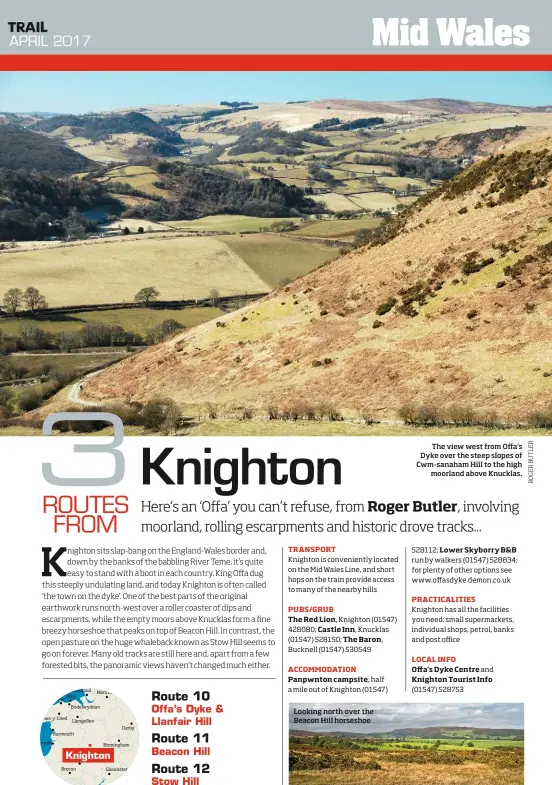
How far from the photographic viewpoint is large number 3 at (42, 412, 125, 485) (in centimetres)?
1207

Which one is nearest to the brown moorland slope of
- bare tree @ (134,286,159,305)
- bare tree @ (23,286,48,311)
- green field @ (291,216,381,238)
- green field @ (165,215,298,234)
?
bare tree @ (134,286,159,305)

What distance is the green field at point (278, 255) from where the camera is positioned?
95.2m

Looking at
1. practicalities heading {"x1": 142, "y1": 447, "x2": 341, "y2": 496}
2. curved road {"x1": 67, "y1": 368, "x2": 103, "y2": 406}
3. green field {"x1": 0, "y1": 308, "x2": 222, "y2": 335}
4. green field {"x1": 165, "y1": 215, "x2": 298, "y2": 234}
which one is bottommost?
practicalities heading {"x1": 142, "y1": 447, "x2": 341, "y2": 496}

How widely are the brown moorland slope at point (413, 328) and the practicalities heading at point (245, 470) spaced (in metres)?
12.9

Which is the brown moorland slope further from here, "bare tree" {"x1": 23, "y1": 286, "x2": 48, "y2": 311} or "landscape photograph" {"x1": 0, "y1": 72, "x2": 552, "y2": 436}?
"bare tree" {"x1": 23, "y1": 286, "x2": 48, "y2": 311}

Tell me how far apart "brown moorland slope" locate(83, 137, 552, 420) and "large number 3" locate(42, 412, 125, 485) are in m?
14.0

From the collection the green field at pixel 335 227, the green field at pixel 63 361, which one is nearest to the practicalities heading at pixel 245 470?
the green field at pixel 63 361

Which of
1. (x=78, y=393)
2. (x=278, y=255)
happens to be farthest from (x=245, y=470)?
(x=278, y=255)

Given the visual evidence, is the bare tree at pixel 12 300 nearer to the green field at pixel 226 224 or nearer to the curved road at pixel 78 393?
the curved road at pixel 78 393

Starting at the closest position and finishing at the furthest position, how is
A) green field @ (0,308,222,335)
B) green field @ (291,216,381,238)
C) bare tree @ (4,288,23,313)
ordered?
green field @ (0,308,222,335) < bare tree @ (4,288,23,313) < green field @ (291,216,381,238)

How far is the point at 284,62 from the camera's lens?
13.6 metres

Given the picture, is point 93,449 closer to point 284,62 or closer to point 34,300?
point 284,62

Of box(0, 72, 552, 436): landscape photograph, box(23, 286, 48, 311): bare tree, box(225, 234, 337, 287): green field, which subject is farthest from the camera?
box(225, 234, 337, 287): green field
